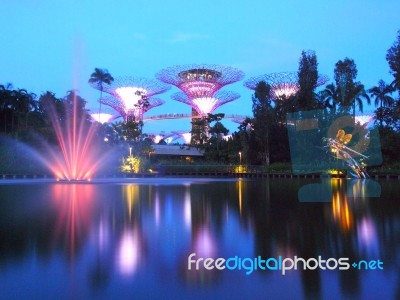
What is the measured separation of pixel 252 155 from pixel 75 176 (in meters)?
23.5

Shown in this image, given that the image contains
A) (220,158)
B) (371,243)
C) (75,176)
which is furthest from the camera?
(220,158)

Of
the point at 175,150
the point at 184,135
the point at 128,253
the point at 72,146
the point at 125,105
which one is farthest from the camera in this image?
the point at 184,135

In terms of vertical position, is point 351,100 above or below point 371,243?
above

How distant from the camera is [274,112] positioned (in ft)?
143

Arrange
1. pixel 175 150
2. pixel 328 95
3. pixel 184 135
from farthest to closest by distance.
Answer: pixel 184 135 < pixel 175 150 < pixel 328 95

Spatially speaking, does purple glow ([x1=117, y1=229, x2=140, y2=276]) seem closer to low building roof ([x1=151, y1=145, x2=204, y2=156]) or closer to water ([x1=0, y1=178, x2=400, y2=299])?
water ([x1=0, y1=178, x2=400, y2=299])

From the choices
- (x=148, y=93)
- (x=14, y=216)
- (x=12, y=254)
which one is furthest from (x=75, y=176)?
(x=148, y=93)

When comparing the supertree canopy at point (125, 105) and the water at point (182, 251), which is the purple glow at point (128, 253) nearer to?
the water at point (182, 251)

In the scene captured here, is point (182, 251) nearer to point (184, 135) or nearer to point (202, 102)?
point (202, 102)

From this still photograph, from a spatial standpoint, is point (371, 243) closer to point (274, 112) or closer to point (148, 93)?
point (274, 112)

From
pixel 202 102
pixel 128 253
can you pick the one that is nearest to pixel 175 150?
pixel 202 102

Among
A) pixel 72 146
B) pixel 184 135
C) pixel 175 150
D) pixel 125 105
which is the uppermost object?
pixel 125 105

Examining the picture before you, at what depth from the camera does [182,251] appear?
4738mm

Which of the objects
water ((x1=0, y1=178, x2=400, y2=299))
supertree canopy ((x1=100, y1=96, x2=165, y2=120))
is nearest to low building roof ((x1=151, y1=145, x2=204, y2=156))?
supertree canopy ((x1=100, y1=96, x2=165, y2=120))
